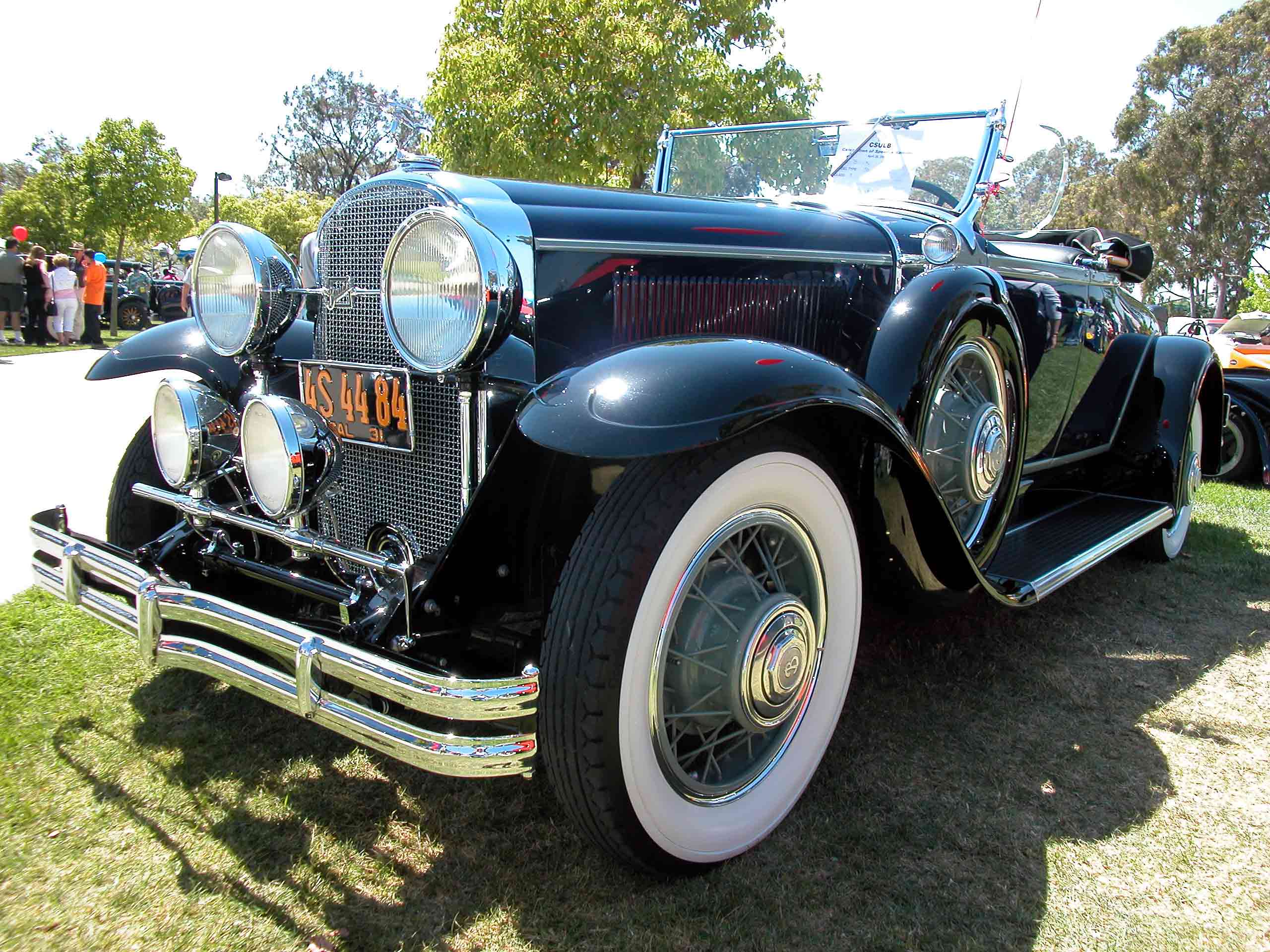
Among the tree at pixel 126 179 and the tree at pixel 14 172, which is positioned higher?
the tree at pixel 14 172

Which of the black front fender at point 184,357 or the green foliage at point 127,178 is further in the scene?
the green foliage at point 127,178

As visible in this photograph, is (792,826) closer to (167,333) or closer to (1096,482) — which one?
(167,333)

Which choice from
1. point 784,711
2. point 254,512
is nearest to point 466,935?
point 784,711

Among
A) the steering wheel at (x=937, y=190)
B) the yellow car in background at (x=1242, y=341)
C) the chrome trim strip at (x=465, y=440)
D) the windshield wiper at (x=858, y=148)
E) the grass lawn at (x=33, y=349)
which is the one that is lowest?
the grass lawn at (x=33, y=349)

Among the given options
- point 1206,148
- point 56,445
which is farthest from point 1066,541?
point 1206,148

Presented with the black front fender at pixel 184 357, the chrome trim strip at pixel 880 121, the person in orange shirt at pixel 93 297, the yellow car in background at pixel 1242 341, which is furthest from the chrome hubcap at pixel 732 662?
the person in orange shirt at pixel 93 297

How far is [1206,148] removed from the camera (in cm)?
2920

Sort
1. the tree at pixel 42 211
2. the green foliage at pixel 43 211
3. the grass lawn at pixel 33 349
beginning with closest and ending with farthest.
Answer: the grass lawn at pixel 33 349 < the green foliage at pixel 43 211 < the tree at pixel 42 211

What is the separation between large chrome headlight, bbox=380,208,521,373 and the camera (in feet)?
6.20

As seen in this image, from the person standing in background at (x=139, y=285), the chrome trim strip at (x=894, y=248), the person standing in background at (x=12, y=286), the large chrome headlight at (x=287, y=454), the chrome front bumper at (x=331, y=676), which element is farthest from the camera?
the person standing in background at (x=139, y=285)

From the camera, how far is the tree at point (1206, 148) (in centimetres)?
2869

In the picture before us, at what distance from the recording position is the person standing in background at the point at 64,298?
14047mm

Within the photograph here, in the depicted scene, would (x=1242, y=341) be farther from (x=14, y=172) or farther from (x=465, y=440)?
(x=14, y=172)

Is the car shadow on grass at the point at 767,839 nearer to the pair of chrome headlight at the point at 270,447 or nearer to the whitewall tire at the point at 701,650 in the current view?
the whitewall tire at the point at 701,650
